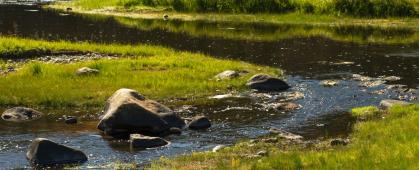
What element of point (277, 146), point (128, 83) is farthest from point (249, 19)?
point (277, 146)

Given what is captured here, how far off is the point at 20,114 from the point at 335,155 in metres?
13.6

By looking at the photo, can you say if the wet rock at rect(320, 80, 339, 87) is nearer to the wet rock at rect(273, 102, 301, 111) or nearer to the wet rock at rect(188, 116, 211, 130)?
the wet rock at rect(273, 102, 301, 111)

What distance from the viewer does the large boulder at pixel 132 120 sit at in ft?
79.9

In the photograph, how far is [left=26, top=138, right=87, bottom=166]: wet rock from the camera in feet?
67.5

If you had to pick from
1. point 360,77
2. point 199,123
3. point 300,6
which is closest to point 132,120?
point 199,123

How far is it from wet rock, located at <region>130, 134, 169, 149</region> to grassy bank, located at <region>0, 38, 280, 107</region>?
22.8ft

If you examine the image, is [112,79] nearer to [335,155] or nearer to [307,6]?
[335,155]

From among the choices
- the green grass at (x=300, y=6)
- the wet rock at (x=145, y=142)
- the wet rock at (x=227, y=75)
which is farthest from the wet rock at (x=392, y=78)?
the green grass at (x=300, y=6)

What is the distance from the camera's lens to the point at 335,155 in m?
19.7

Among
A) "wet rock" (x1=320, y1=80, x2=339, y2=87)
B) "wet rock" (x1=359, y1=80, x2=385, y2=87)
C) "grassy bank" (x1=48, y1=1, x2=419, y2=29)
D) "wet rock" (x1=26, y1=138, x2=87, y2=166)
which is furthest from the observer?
"grassy bank" (x1=48, y1=1, x2=419, y2=29)

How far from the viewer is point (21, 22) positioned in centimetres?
6931

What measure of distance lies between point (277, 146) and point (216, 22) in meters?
48.8

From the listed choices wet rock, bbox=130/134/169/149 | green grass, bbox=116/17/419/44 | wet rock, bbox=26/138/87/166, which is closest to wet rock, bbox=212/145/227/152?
wet rock, bbox=130/134/169/149

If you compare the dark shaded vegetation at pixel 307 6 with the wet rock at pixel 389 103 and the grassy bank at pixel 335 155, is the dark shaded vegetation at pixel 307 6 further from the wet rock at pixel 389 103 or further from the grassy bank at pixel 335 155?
the grassy bank at pixel 335 155
